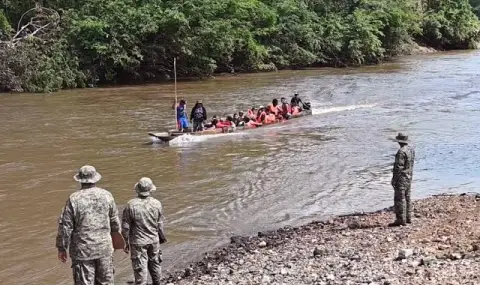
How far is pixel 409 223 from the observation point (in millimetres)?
10594

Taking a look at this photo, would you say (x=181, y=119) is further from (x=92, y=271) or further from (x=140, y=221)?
(x=92, y=271)

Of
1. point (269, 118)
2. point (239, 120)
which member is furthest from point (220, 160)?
point (269, 118)

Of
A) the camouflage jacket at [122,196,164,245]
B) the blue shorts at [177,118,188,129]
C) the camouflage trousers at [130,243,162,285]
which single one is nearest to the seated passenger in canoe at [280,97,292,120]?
the blue shorts at [177,118,188,129]

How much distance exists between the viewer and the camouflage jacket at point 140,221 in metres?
7.93

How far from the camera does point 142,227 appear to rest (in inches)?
313

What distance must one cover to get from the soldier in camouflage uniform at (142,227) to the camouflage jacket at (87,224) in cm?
105

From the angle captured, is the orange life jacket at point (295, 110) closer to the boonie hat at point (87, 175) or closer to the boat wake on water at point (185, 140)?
the boat wake on water at point (185, 140)

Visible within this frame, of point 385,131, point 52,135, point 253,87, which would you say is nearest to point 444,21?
point 253,87

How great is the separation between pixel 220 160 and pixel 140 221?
400 inches

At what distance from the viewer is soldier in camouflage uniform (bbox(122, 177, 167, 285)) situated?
7.93m

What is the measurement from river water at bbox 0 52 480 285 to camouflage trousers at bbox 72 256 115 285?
2.34 metres

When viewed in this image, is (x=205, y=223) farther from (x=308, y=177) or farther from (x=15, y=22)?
(x=15, y=22)

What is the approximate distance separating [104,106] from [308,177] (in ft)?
54.0

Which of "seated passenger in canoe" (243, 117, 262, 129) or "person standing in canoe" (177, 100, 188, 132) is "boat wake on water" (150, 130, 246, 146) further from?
"seated passenger in canoe" (243, 117, 262, 129)
